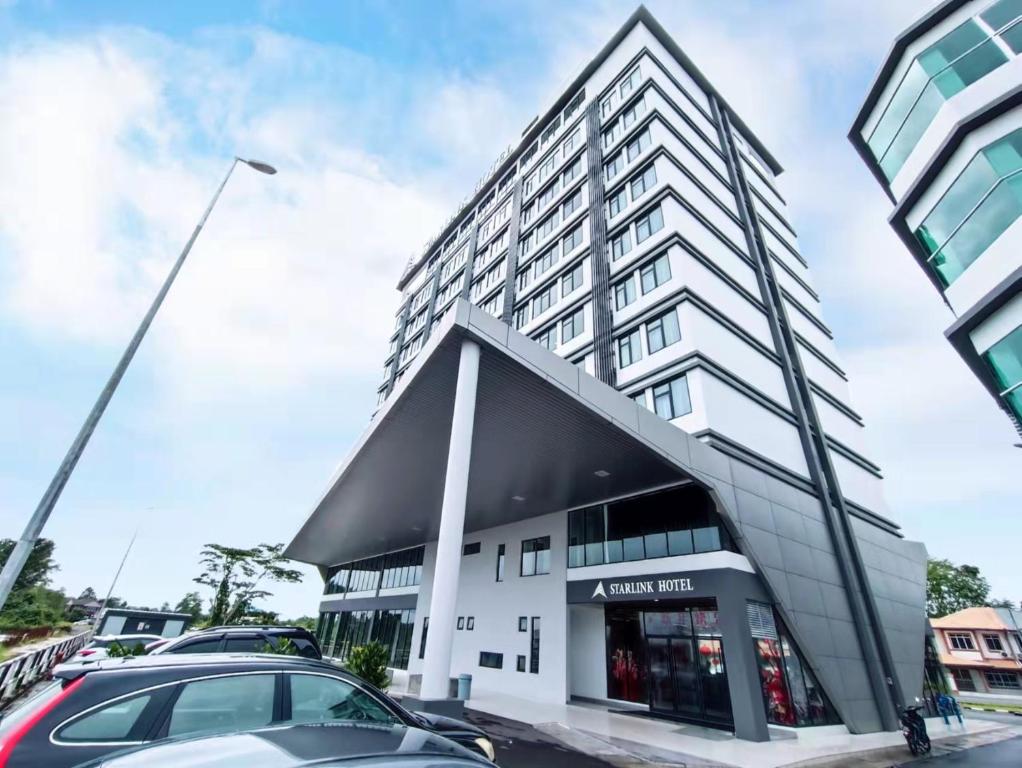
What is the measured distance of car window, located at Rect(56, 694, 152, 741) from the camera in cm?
315

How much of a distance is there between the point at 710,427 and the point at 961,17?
1330cm

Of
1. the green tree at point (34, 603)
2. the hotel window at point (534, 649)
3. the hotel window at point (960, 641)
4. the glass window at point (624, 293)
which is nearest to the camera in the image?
the hotel window at point (534, 649)

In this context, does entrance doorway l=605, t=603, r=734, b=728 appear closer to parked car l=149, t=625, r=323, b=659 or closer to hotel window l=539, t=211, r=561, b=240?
parked car l=149, t=625, r=323, b=659

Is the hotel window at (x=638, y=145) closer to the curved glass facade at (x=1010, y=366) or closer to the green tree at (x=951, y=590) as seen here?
Result: the curved glass facade at (x=1010, y=366)

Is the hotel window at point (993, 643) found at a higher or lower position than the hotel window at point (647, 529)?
lower

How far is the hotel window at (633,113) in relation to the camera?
25.7m

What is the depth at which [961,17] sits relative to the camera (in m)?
13.3

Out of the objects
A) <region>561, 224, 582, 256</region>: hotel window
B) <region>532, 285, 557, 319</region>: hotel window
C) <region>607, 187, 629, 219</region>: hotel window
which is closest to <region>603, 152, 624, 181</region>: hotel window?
<region>607, 187, 629, 219</region>: hotel window

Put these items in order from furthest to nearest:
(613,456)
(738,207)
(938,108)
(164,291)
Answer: (738,207) < (613,456) < (938,108) < (164,291)

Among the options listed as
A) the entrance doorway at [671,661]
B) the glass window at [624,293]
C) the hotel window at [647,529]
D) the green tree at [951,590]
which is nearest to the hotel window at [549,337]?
the glass window at [624,293]

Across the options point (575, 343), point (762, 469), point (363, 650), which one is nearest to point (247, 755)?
point (363, 650)

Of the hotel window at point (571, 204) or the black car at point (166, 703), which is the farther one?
the hotel window at point (571, 204)

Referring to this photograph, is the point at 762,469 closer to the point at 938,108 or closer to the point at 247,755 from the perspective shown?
the point at 938,108

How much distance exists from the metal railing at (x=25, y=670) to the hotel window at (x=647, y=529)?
15.4m
